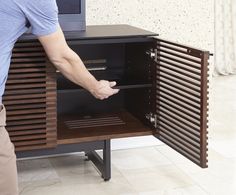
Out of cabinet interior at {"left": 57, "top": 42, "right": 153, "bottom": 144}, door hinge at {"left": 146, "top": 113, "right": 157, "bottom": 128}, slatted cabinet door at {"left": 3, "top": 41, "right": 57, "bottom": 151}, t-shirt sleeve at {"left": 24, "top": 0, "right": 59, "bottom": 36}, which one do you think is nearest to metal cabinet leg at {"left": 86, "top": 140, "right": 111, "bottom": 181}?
cabinet interior at {"left": 57, "top": 42, "right": 153, "bottom": 144}

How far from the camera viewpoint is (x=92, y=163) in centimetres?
277

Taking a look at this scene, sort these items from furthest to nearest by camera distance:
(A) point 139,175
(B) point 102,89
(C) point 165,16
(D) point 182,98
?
1. (C) point 165,16
2. (A) point 139,175
3. (D) point 182,98
4. (B) point 102,89

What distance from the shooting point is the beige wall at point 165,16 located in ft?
9.16

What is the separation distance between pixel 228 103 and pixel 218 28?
141cm

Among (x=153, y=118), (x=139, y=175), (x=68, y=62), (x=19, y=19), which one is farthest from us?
(x=139, y=175)

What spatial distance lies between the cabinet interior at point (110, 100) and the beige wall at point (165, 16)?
0.79 feet

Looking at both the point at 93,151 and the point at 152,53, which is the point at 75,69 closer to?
the point at 152,53

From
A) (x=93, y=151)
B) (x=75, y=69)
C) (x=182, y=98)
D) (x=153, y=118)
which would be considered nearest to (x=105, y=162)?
(x=93, y=151)

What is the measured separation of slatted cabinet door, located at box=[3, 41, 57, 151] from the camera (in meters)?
2.09

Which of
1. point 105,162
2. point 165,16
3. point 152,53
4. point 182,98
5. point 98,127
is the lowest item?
point 105,162

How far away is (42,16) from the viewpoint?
1451 mm

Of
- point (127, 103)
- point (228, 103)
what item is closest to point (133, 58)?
point (127, 103)

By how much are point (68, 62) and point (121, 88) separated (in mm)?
548

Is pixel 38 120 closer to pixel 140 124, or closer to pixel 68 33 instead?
pixel 68 33
